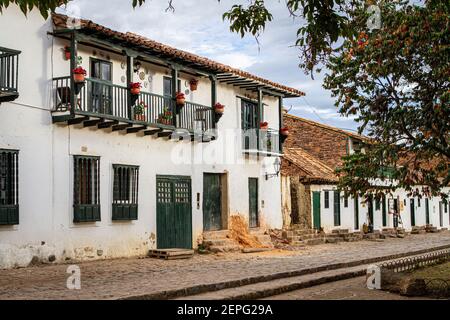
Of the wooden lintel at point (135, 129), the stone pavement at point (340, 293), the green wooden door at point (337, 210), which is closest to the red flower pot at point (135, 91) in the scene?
the wooden lintel at point (135, 129)

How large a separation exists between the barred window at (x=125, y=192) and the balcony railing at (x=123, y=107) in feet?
4.92

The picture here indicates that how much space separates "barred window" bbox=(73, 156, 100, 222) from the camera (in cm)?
1764

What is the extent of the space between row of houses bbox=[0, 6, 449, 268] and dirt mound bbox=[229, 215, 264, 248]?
0.29m

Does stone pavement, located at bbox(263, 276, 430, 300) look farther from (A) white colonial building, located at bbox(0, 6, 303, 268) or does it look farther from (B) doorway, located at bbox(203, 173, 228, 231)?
(B) doorway, located at bbox(203, 173, 228, 231)

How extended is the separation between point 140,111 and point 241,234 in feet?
22.7

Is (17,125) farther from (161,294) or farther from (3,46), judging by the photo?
(161,294)

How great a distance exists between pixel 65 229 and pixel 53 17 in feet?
17.3

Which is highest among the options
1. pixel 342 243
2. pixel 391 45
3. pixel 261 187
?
pixel 391 45

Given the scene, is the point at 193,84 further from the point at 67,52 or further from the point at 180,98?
the point at 67,52

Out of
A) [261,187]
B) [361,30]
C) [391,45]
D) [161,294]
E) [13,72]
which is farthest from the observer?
[261,187]

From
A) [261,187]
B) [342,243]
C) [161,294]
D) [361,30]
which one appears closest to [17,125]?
[161,294]

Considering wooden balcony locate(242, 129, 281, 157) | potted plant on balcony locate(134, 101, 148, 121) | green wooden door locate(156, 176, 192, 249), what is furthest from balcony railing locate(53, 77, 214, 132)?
wooden balcony locate(242, 129, 281, 157)

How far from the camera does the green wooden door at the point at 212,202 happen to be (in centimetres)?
2327
